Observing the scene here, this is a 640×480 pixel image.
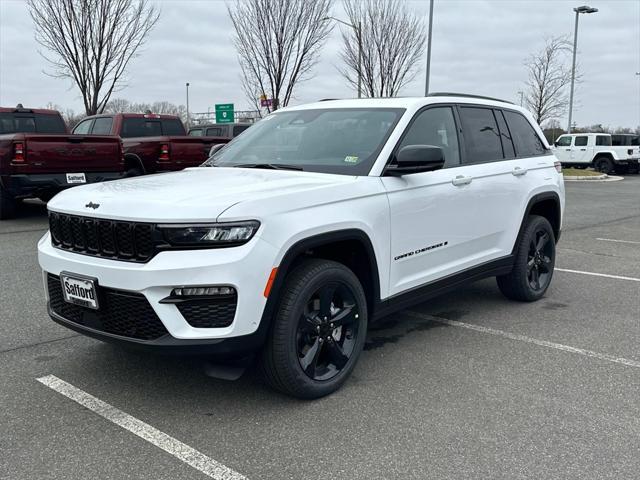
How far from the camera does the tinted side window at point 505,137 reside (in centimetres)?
540

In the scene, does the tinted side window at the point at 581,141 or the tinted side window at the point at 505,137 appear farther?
the tinted side window at the point at 581,141

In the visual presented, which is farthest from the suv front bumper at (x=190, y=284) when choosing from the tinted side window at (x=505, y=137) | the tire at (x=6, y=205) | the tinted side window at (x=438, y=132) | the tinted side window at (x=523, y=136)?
the tire at (x=6, y=205)

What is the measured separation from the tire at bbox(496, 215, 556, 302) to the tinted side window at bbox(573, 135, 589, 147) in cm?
2577

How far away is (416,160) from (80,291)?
6.98 feet

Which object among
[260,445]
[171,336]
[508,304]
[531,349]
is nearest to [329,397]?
[260,445]

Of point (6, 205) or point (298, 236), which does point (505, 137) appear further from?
point (6, 205)

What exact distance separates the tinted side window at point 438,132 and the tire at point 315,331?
4.03 ft

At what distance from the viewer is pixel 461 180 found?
15.1 ft

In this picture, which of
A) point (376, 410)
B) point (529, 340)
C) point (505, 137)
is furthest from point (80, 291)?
point (505, 137)

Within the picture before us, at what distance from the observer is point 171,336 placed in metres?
3.12

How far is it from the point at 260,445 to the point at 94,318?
3.78ft

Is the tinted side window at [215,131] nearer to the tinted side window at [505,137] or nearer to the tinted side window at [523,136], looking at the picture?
the tinted side window at [523,136]

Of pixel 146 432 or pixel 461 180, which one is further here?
pixel 461 180

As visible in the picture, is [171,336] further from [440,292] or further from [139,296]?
[440,292]
